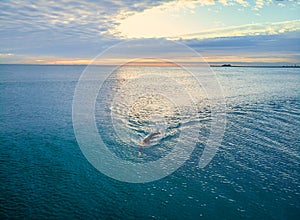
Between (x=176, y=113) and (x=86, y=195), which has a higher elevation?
(x=176, y=113)

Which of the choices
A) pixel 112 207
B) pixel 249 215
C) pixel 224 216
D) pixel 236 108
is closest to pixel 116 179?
pixel 112 207

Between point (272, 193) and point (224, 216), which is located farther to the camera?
point (272, 193)

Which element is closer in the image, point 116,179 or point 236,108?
point 116,179

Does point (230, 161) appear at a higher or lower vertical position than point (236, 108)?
lower

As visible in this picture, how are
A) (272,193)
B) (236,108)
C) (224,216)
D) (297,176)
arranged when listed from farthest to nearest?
(236,108) → (297,176) → (272,193) → (224,216)

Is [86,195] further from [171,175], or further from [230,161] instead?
[230,161]

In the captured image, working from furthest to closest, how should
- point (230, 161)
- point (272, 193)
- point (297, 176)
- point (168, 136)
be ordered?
point (168, 136)
point (230, 161)
point (297, 176)
point (272, 193)

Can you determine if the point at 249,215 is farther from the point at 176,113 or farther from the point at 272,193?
the point at 176,113

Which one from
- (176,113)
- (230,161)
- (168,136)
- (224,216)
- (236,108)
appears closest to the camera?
(224,216)

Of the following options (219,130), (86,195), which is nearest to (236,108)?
(219,130)
